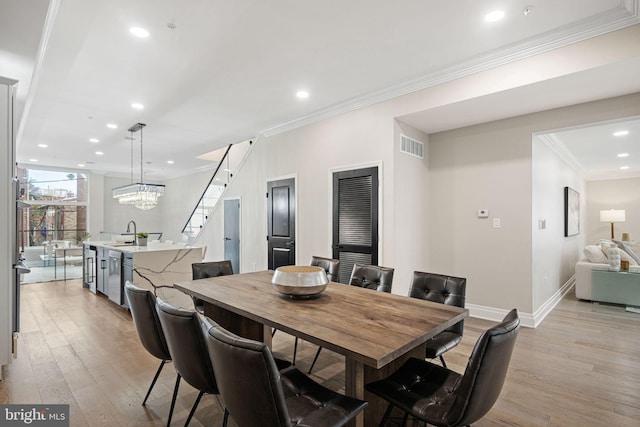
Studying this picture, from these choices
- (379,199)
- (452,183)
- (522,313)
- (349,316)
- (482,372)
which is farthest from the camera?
(452,183)

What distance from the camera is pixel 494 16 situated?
8.42 feet

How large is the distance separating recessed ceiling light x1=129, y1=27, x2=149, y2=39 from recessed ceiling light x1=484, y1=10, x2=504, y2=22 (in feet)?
9.19

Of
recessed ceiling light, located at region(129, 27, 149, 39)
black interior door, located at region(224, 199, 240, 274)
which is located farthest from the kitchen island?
recessed ceiling light, located at region(129, 27, 149, 39)

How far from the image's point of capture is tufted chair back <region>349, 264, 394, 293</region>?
275cm

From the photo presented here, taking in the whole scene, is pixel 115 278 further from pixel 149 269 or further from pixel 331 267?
pixel 331 267

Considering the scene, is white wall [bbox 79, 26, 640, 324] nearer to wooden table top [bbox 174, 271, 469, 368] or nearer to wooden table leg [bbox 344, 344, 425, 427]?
wooden table top [bbox 174, 271, 469, 368]

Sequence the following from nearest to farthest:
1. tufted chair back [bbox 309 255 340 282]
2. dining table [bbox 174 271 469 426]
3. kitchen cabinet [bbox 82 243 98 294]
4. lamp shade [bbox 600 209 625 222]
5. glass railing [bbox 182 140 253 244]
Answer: dining table [bbox 174 271 469 426]
tufted chair back [bbox 309 255 340 282]
kitchen cabinet [bbox 82 243 98 294]
glass railing [bbox 182 140 253 244]
lamp shade [bbox 600 209 625 222]

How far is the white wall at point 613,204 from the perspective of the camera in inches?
330

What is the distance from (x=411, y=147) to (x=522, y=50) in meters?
1.63

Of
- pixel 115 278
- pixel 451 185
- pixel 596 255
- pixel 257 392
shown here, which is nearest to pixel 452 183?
pixel 451 185

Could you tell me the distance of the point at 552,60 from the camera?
2.93 meters

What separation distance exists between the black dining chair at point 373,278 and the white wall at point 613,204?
9.11 m

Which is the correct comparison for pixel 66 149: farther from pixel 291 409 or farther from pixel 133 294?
pixel 291 409

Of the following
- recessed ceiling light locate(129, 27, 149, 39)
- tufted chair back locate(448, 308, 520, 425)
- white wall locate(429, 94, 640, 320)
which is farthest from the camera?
white wall locate(429, 94, 640, 320)
